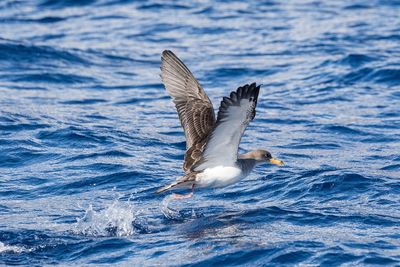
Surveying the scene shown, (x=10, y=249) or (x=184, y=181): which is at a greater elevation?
(x=184, y=181)

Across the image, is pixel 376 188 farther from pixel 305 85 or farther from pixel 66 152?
pixel 305 85

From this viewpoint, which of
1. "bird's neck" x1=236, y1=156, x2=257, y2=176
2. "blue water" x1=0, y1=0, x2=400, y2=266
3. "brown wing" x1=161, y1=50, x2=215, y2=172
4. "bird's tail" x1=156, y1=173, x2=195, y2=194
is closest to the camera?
"blue water" x1=0, y1=0, x2=400, y2=266

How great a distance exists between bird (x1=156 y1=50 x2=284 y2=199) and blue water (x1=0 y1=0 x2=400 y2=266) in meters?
0.48

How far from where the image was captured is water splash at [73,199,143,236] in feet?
31.6

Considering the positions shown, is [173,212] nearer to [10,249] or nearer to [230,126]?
[230,126]

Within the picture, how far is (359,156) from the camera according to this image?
1311cm

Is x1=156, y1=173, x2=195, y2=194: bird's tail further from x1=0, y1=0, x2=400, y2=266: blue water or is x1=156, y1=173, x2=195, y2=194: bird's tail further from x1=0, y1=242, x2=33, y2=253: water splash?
x1=0, y1=242, x2=33, y2=253: water splash

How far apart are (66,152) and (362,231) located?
527 cm

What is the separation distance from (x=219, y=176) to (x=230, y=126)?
37.2 inches

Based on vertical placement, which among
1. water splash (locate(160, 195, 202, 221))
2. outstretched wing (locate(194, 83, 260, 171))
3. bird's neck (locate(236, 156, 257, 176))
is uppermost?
outstretched wing (locate(194, 83, 260, 171))

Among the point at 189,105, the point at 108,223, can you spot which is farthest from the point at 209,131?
the point at 108,223

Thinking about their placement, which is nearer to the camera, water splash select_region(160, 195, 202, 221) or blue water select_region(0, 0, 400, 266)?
blue water select_region(0, 0, 400, 266)

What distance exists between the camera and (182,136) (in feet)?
46.9

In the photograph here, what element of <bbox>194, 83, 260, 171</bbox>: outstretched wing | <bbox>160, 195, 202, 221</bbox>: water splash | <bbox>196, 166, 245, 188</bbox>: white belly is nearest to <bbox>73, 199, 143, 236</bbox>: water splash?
<bbox>160, 195, 202, 221</bbox>: water splash
